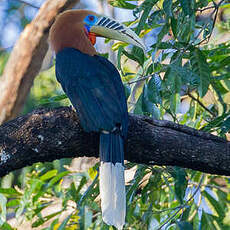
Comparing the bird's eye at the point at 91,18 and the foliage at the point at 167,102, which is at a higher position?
the bird's eye at the point at 91,18

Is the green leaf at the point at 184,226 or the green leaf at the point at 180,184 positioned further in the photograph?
the green leaf at the point at 180,184

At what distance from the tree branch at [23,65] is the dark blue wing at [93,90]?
2824 millimetres

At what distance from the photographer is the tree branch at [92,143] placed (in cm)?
230

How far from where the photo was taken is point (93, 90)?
2.55 m

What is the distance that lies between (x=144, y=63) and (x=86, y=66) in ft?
1.38

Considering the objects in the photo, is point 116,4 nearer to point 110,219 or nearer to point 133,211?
point 133,211

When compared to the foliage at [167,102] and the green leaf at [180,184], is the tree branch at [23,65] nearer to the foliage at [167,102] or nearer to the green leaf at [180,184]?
the foliage at [167,102]

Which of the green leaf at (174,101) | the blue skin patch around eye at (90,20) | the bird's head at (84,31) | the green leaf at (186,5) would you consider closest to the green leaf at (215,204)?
the green leaf at (174,101)

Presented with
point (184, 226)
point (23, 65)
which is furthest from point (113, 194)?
point (23, 65)

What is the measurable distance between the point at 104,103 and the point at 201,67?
63cm

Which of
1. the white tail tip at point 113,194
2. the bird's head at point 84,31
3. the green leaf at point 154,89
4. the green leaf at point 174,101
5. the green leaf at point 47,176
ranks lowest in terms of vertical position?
the green leaf at point 47,176

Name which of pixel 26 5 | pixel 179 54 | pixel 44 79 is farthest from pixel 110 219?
pixel 26 5

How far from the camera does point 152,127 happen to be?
8.18 feet

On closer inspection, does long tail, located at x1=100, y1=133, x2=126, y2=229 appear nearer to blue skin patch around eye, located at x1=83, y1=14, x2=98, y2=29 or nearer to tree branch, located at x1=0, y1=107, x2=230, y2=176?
tree branch, located at x1=0, y1=107, x2=230, y2=176
